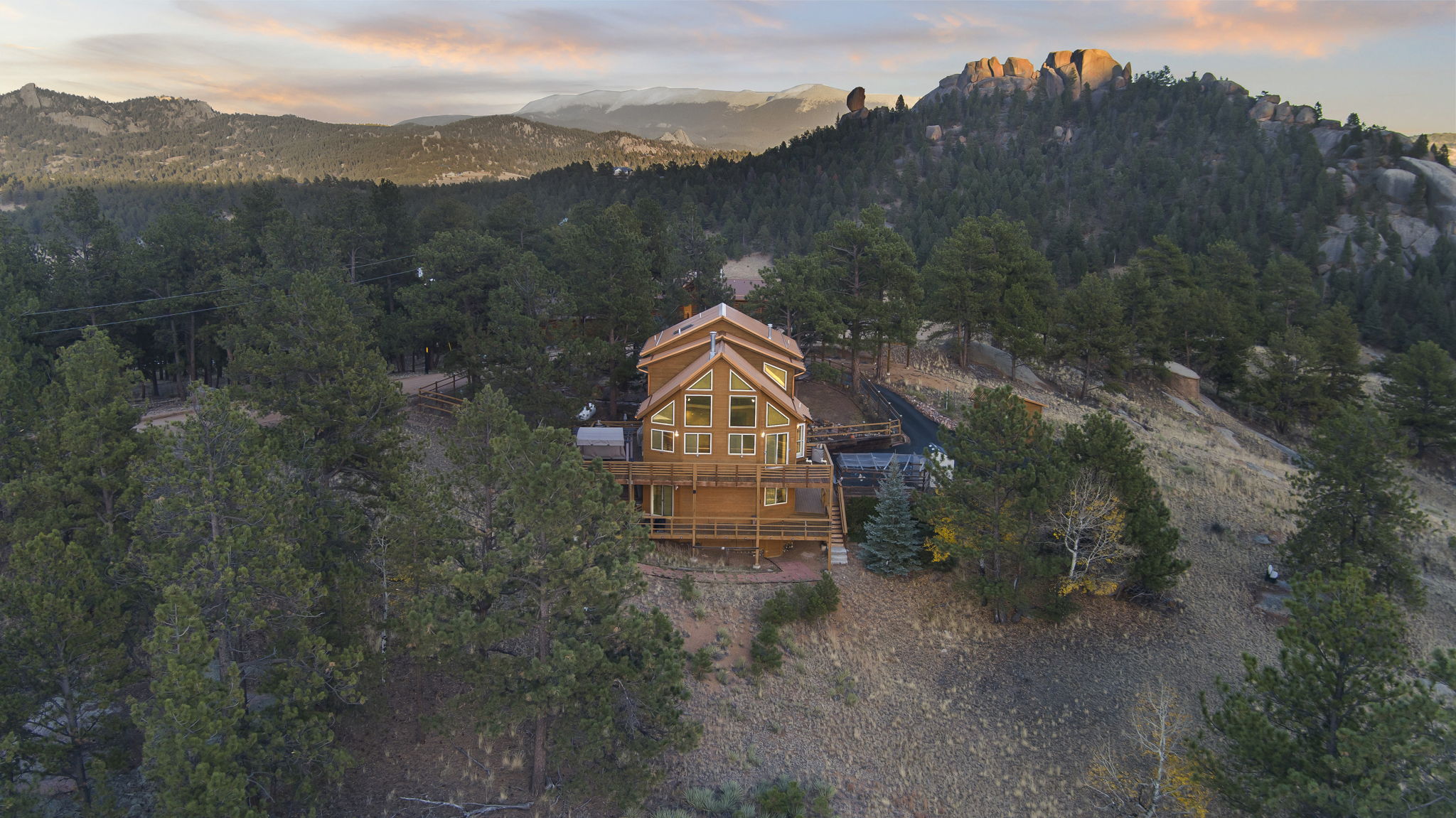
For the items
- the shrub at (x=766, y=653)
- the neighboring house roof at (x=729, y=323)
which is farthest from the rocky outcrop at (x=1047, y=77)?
the shrub at (x=766, y=653)

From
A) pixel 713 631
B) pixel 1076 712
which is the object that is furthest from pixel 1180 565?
pixel 713 631

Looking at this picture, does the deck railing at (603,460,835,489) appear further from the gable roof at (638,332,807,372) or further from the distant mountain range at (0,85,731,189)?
the distant mountain range at (0,85,731,189)

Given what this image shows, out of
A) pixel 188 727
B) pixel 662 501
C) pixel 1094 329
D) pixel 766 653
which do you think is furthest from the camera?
pixel 1094 329

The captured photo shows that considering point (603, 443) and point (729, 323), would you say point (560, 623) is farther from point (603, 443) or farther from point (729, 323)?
point (729, 323)

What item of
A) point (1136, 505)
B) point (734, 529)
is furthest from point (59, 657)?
point (1136, 505)

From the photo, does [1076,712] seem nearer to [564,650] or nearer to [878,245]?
[564,650]

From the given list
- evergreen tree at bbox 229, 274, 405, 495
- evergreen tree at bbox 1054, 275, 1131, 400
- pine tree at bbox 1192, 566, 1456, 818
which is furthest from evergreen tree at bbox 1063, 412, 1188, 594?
evergreen tree at bbox 1054, 275, 1131, 400
